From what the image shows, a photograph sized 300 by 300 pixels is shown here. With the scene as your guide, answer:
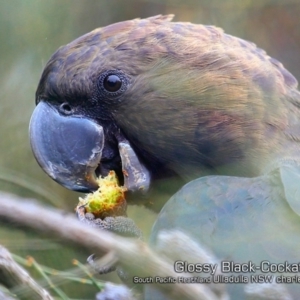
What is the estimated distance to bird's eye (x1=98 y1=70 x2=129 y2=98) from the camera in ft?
8.28

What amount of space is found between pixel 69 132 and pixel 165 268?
1527 millimetres

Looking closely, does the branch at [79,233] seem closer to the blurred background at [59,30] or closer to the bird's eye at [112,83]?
the bird's eye at [112,83]

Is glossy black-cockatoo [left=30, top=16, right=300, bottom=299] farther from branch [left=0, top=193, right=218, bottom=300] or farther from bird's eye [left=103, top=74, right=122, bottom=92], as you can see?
branch [left=0, top=193, right=218, bottom=300]

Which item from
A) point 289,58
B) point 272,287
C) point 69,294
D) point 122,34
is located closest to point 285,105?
point 122,34

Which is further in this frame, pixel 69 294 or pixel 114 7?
pixel 114 7

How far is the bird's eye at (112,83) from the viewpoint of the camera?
252 cm

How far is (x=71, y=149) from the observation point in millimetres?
2506

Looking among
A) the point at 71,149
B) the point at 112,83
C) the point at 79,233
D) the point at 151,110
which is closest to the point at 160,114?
the point at 151,110

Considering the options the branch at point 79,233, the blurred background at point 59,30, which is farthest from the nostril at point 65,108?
the branch at point 79,233

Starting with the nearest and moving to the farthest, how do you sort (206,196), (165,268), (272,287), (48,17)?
(165,268) < (272,287) < (206,196) < (48,17)

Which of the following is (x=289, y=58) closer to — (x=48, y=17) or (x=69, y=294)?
(x=48, y=17)

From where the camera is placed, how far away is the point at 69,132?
2527mm

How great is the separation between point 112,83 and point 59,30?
2.46 meters

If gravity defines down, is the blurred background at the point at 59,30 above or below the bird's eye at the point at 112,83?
below
